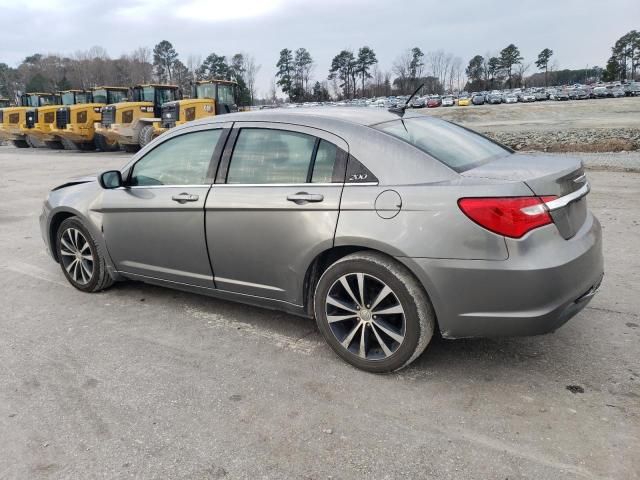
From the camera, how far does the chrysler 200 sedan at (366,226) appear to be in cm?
285

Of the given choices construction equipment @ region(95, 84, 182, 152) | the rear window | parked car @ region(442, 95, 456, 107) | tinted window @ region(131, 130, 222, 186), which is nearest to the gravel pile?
the rear window

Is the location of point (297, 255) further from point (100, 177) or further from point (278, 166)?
point (100, 177)

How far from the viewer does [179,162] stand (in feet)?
13.5

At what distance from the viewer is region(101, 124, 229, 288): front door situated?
3.91 metres

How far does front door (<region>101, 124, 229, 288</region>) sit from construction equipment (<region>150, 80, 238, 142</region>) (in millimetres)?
15847

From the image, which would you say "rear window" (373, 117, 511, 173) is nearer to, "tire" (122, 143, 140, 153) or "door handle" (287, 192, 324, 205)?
"door handle" (287, 192, 324, 205)

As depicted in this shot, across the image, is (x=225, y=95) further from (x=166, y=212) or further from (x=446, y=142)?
(x=446, y=142)

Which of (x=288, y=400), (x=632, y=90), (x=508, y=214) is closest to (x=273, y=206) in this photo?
(x=288, y=400)

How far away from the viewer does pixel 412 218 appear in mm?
2992

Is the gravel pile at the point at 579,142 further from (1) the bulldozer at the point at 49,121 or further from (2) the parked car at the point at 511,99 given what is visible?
(2) the parked car at the point at 511,99

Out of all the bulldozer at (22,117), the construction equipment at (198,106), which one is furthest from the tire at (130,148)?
the bulldozer at (22,117)

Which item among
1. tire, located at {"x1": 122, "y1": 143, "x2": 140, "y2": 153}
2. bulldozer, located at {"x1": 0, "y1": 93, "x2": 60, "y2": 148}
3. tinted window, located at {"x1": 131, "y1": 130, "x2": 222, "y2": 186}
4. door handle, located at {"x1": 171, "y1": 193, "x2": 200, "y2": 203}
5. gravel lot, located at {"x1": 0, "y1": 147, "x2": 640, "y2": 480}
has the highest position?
bulldozer, located at {"x1": 0, "y1": 93, "x2": 60, "y2": 148}

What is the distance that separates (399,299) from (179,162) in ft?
6.84

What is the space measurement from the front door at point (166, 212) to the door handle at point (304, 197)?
78cm
